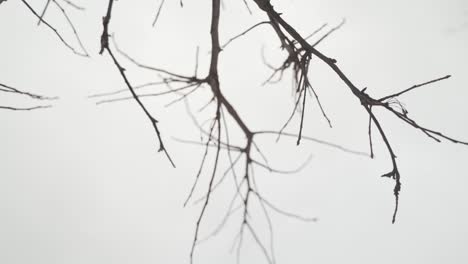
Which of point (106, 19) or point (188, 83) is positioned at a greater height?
point (188, 83)

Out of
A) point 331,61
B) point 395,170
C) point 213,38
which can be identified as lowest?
point 395,170

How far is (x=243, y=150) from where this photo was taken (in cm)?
188

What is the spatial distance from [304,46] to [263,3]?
10.5 inches

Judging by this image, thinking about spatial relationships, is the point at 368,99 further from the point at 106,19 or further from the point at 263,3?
the point at 106,19

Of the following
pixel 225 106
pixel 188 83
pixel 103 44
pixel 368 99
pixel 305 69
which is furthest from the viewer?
pixel 225 106

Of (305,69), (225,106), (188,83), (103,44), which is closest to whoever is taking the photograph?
(103,44)

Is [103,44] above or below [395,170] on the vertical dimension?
above

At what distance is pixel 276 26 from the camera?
1.70m

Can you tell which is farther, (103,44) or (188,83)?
(188,83)

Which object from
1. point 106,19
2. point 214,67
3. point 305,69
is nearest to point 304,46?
point 305,69

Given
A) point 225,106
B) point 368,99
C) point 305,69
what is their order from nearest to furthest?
point 368,99 < point 305,69 < point 225,106

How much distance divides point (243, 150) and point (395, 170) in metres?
0.76

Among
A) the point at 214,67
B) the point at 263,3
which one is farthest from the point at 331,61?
the point at 214,67

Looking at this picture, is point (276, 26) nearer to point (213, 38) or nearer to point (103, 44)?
point (213, 38)
